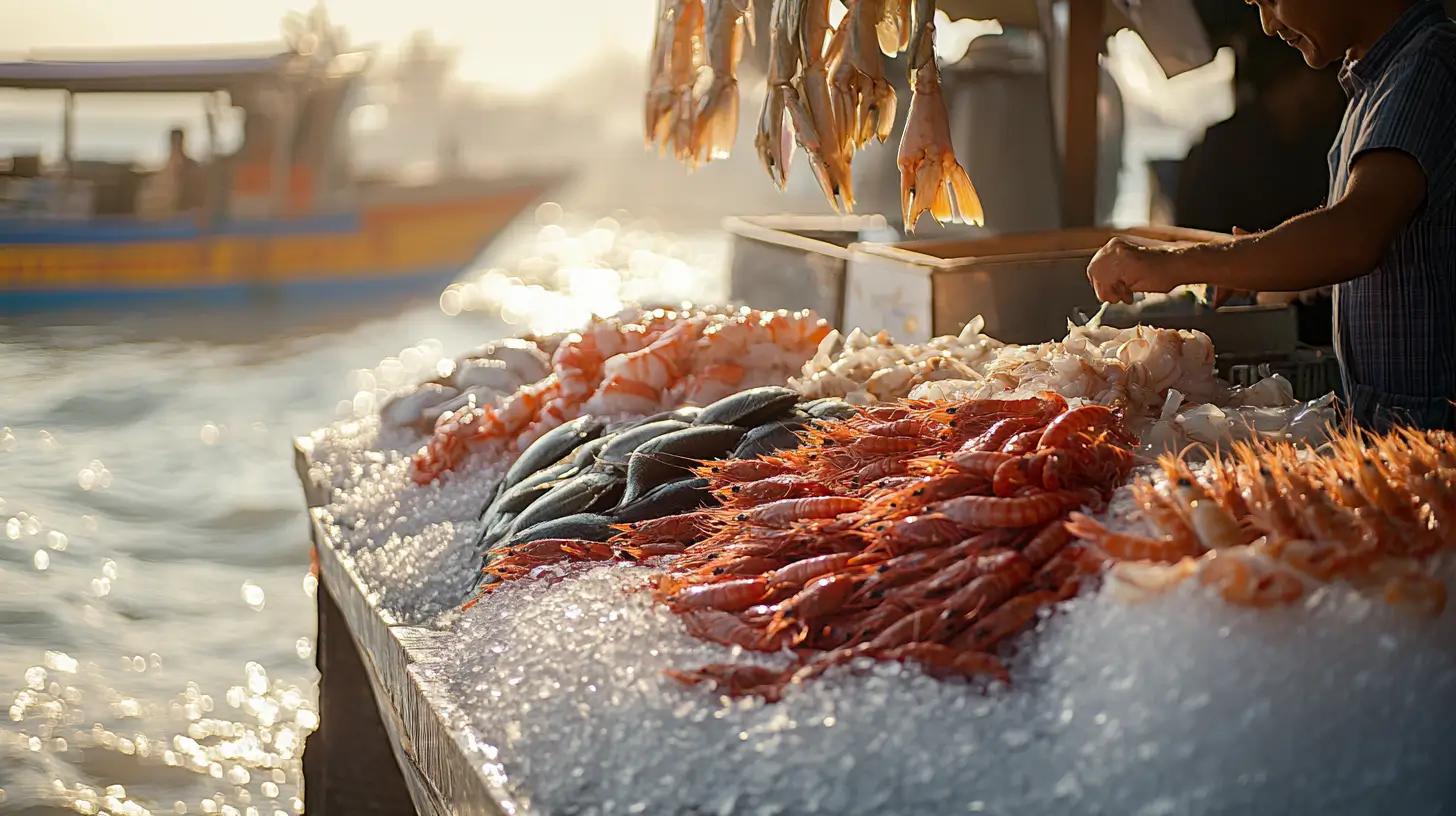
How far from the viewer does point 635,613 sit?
1.53 m

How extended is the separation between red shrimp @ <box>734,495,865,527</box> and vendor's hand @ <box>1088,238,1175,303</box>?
0.53m

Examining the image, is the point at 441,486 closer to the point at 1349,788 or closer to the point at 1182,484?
the point at 1182,484

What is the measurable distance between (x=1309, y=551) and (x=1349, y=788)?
222 millimetres

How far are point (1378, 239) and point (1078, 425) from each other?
61 centimetres

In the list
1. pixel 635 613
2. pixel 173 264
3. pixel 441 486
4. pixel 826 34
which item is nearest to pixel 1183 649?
pixel 635 613

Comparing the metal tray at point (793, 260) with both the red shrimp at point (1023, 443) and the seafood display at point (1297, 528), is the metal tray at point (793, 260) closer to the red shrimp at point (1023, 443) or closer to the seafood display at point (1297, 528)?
the red shrimp at point (1023, 443)

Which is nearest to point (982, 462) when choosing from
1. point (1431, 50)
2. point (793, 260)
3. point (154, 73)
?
point (1431, 50)

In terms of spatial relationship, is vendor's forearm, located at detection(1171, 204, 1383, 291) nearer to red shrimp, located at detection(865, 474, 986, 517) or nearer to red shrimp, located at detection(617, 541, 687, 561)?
red shrimp, located at detection(865, 474, 986, 517)

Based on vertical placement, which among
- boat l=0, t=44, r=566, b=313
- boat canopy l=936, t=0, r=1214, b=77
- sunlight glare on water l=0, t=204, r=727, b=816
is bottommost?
sunlight glare on water l=0, t=204, r=727, b=816

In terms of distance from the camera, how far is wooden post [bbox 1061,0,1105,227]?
452 cm

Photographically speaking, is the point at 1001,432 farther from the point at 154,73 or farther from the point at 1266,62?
the point at 154,73

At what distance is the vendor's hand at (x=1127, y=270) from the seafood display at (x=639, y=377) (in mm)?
1075

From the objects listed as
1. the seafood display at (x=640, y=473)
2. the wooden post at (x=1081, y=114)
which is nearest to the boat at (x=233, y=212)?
the wooden post at (x=1081, y=114)

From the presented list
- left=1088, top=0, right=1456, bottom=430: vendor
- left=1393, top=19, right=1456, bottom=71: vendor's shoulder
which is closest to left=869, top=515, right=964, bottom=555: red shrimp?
left=1088, top=0, right=1456, bottom=430: vendor
